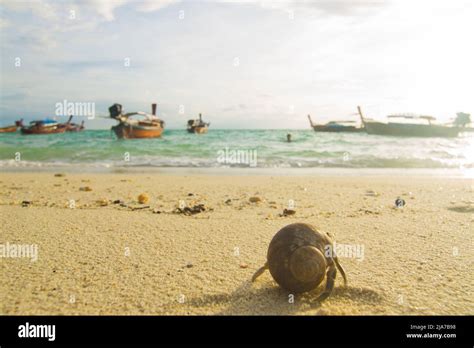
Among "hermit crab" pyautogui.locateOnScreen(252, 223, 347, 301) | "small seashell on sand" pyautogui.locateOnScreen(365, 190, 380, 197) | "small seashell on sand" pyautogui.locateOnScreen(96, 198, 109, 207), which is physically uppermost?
"hermit crab" pyautogui.locateOnScreen(252, 223, 347, 301)

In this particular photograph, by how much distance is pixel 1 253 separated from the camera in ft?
12.0

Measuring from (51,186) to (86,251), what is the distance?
5.15m

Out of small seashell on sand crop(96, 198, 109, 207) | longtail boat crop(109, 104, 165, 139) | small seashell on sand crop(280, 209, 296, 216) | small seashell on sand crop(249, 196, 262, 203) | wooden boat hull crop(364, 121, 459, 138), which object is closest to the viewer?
small seashell on sand crop(280, 209, 296, 216)

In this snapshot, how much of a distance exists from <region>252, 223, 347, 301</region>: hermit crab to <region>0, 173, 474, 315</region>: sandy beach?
0.14 meters

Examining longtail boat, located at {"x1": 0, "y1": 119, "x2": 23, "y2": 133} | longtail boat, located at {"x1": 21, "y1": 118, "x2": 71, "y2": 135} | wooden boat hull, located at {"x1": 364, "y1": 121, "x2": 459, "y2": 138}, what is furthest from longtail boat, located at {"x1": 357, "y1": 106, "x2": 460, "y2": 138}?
longtail boat, located at {"x1": 0, "y1": 119, "x2": 23, "y2": 133}

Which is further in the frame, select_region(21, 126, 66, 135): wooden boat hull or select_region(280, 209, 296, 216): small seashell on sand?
select_region(21, 126, 66, 135): wooden boat hull

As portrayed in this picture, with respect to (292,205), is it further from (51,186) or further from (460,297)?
(51,186)

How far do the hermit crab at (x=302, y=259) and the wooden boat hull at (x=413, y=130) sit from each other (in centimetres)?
3315

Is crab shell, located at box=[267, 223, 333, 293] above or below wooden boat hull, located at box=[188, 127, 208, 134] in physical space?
below

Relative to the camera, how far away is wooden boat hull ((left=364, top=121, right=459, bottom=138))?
32.8 meters

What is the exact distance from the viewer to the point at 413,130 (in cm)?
3284

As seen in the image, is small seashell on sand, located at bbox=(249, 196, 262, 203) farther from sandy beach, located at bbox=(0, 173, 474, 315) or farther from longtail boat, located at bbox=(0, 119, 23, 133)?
longtail boat, located at bbox=(0, 119, 23, 133)

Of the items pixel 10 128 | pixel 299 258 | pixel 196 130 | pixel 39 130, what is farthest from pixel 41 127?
pixel 299 258
